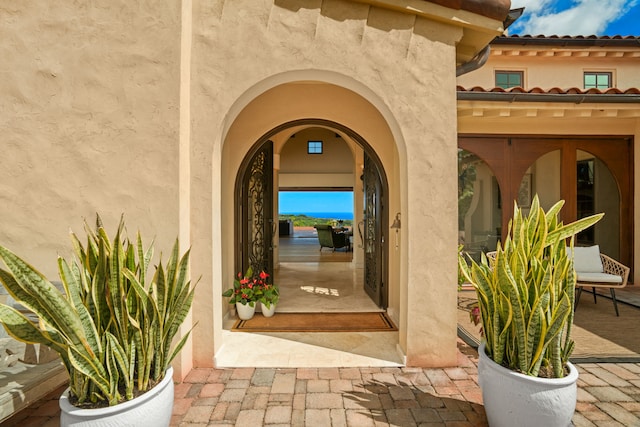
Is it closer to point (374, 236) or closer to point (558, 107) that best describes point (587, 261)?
point (558, 107)

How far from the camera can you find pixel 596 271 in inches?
193

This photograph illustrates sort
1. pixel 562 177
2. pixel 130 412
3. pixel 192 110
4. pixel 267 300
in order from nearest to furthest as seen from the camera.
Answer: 1. pixel 130 412
2. pixel 192 110
3. pixel 267 300
4. pixel 562 177

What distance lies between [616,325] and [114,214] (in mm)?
6005

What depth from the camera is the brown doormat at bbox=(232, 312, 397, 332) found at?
13.1ft

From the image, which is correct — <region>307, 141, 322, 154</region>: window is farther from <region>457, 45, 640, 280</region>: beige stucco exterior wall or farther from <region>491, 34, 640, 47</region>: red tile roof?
<region>491, 34, 640, 47</region>: red tile roof

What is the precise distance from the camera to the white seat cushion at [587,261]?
493cm

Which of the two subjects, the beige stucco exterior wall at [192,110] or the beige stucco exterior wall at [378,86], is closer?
the beige stucco exterior wall at [192,110]

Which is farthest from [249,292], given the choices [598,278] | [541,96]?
[541,96]

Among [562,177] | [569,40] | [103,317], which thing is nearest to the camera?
[103,317]

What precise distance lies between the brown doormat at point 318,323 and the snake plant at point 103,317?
207 centimetres

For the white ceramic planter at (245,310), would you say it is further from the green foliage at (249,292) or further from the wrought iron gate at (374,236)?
the wrought iron gate at (374,236)

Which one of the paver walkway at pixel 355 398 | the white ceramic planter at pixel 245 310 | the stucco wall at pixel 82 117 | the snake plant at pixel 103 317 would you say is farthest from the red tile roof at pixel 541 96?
the snake plant at pixel 103 317

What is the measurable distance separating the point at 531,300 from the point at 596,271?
4.06 metres

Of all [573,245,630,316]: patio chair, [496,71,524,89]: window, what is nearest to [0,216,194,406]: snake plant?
[573,245,630,316]: patio chair
